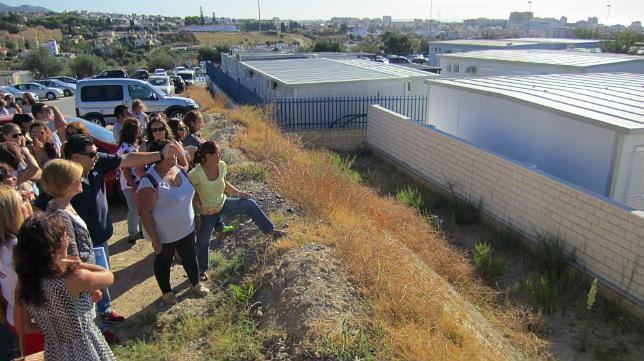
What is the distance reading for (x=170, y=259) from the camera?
4664 mm

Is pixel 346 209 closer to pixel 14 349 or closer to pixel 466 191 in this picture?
pixel 466 191

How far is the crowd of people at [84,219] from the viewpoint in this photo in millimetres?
2670

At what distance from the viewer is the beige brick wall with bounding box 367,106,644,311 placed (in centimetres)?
571

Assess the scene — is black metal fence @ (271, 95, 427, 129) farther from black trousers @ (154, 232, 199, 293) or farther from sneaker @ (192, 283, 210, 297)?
black trousers @ (154, 232, 199, 293)

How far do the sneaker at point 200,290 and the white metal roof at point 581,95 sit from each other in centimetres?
566

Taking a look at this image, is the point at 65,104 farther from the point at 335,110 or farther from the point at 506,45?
the point at 506,45

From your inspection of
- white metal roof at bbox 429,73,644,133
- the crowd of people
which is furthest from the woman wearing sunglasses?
A: white metal roof at bbox 429,73,644,133

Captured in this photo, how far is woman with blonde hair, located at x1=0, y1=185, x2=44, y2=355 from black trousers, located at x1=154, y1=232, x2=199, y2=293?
1468mm

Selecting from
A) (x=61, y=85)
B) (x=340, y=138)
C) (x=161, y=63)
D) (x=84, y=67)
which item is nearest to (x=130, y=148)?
(x=340, y=138)

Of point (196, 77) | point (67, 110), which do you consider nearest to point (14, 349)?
point (67, 110)

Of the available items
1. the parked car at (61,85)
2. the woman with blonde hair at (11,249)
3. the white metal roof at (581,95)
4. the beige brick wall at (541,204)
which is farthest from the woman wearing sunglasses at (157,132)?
the parked car at (61,85)

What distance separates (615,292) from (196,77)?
133ft

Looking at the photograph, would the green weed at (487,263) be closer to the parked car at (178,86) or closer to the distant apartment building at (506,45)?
the distant apartment building at (506,45)

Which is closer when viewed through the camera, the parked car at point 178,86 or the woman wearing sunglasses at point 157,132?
the woman wearing sunglasses at point 157,132
